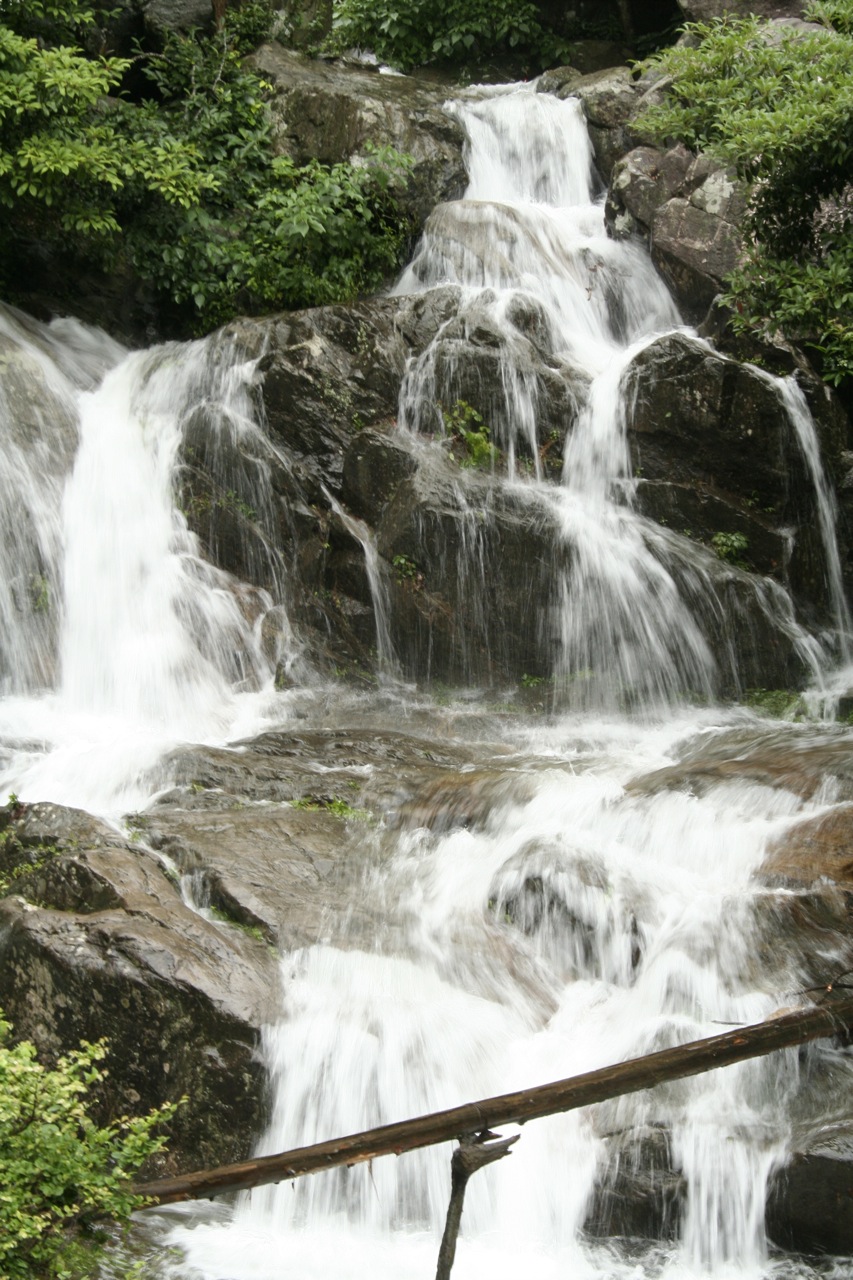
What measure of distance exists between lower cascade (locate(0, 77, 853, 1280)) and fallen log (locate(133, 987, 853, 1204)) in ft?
3.95

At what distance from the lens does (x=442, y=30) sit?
1622 centimetres

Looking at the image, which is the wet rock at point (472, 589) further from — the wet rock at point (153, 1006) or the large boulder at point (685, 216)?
the wet rock at point (153, 1006)

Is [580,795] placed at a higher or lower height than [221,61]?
lower

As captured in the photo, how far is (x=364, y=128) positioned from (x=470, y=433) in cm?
487

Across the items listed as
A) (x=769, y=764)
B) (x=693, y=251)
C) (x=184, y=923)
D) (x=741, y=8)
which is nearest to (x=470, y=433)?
(x=693, y=251)

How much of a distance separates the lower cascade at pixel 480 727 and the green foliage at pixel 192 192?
0.82 m

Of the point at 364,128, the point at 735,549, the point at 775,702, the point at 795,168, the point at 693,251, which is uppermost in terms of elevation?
the point at 364,128

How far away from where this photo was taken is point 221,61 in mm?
13797

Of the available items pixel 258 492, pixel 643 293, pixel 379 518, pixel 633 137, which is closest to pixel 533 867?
pixel 379 518

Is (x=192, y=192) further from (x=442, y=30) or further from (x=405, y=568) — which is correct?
(x=442, y=30)

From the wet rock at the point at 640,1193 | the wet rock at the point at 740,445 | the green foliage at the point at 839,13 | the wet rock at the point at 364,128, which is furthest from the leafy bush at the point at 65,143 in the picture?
the wet rock at the point at 640,1193

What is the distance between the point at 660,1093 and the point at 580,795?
2.26 m

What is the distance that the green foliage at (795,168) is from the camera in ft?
26.5

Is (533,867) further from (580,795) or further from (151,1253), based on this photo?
(151,1253)
